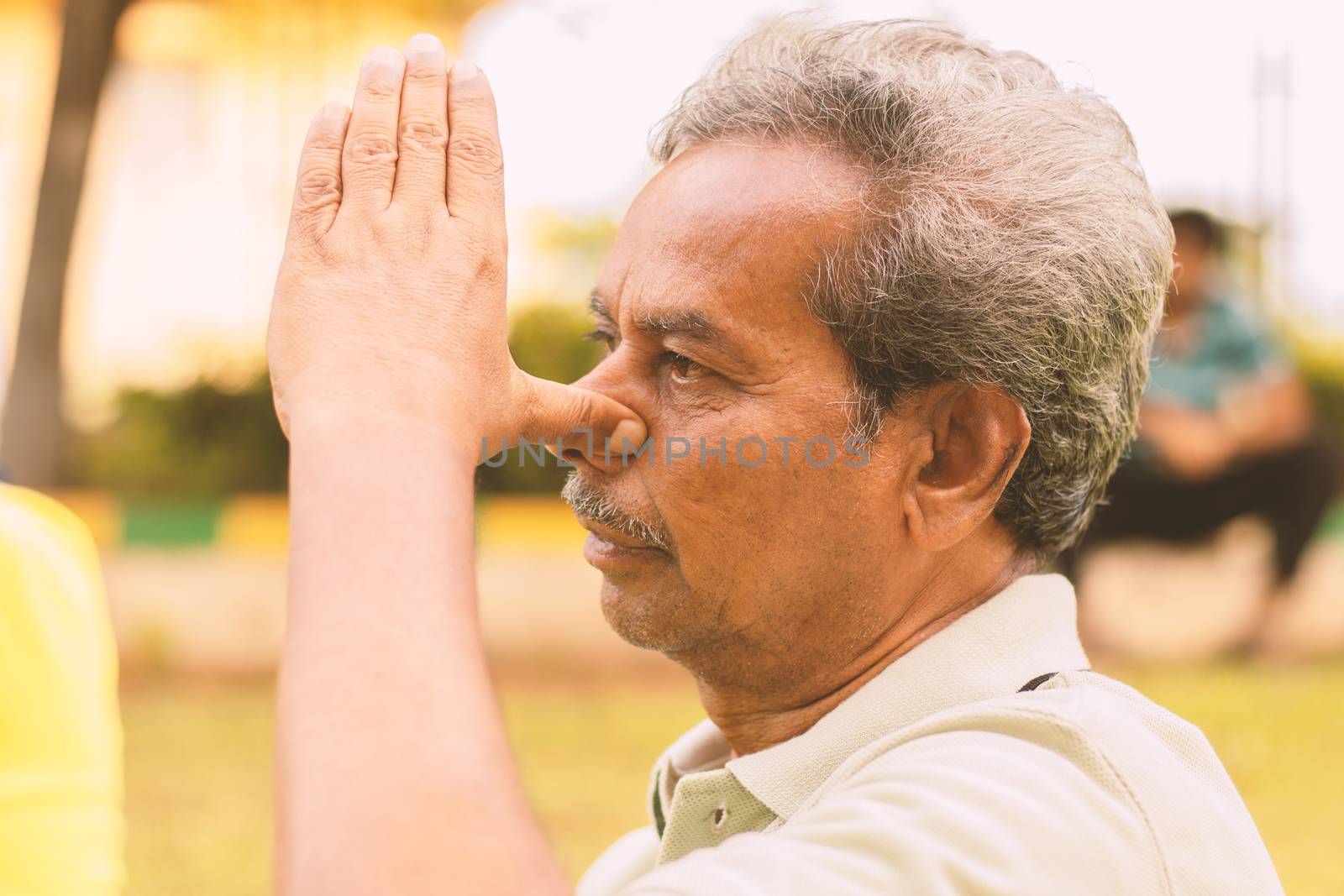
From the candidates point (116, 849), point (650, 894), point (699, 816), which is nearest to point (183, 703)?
point (116, 849)

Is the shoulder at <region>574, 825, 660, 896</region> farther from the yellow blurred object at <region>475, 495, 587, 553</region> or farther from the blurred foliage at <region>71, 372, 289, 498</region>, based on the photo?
the blurred foliage at <region>71, 372, 289, 498</region>

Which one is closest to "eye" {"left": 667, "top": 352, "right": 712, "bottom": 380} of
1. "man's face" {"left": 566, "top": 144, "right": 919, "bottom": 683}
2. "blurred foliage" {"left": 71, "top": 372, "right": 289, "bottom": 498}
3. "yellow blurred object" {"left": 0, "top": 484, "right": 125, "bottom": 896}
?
"man's face" {"left": 566, "top": 144, "right": 919, "bottom": 683}

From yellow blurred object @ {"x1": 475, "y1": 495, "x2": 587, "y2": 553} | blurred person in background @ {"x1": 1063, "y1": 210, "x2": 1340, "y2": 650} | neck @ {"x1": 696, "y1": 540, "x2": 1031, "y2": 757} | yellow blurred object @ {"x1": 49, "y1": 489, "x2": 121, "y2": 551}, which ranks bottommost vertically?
yellow blurred object @ {"x1": 49, "y1": 489, "x2": 121, "y2": 551}

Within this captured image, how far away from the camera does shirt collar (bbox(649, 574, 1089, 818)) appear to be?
1.85 meters

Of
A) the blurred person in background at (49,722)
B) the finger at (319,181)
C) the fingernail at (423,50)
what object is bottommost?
the blurred person in background at (49,722)

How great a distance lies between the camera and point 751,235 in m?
1.97

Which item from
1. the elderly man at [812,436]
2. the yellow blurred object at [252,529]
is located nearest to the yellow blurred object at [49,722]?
the elderly man at [812,436]

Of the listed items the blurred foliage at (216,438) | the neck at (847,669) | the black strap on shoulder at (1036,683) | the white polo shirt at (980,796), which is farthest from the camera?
the blurred foliage at (216,438)

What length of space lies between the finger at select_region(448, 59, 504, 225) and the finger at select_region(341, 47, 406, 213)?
0.06 metres

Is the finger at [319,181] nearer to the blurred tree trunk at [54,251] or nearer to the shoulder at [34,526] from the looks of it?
the shoulder at [34,526]

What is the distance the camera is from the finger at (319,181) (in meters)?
1.59

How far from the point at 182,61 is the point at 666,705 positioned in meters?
8.01

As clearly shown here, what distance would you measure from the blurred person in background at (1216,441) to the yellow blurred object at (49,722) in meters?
5.39

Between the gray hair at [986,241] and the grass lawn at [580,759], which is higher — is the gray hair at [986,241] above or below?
above
